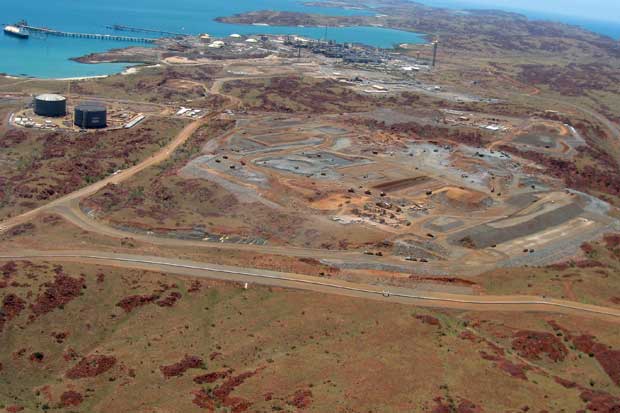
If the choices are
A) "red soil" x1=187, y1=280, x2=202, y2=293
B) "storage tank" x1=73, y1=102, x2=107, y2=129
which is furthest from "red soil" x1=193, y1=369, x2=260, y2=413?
"storage tank" x1=73, y1=102, x2=107, y2=129

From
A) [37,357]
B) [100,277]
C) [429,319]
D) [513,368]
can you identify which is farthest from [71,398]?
[513,368]

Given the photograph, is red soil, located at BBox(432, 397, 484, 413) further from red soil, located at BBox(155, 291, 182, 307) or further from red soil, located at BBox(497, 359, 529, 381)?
red soil, located at BBox(155, 291, 182, 307)

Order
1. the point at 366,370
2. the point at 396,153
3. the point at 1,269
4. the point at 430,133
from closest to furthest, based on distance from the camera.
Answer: the point at 366,370, the point at 1,269, the point at 396,153, the point at 430,133

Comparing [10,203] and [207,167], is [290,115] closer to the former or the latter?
[207,167]

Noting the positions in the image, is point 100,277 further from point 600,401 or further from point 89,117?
point 89,117

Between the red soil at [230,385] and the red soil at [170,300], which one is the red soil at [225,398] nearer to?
the red soil at [230,385]

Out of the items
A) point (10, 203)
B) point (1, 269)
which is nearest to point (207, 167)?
point (10, 203)
